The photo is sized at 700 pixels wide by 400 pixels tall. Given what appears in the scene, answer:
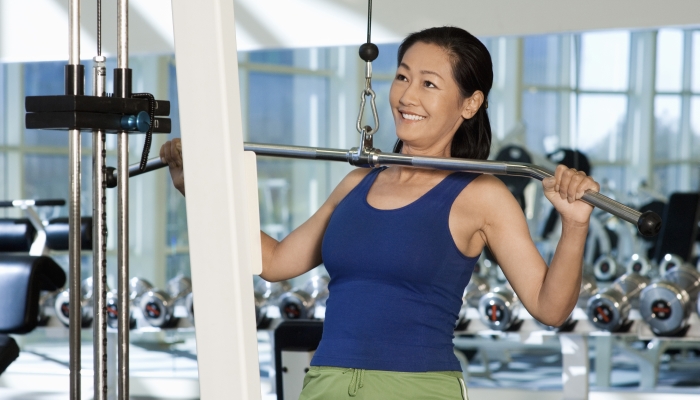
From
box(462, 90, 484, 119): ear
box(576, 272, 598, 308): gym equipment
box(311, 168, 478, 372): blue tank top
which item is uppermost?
box(462, 90, 484, 119): ear

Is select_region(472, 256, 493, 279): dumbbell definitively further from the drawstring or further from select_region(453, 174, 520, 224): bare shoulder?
the drawstring

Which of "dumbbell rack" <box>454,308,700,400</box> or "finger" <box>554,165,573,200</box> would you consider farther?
"dumbbell rack" <box>454,308,700,400</box>

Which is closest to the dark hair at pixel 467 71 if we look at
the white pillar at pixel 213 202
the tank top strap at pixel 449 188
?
the tank top strap at pixel 449 188

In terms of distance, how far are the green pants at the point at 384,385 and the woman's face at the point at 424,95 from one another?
43 centimetres

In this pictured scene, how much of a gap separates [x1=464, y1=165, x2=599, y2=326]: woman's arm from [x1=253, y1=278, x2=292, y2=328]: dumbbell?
2.36m

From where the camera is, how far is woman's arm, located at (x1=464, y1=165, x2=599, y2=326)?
1.26 meters

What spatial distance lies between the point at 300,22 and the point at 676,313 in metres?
1.95

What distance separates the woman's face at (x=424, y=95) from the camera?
4.75 ft

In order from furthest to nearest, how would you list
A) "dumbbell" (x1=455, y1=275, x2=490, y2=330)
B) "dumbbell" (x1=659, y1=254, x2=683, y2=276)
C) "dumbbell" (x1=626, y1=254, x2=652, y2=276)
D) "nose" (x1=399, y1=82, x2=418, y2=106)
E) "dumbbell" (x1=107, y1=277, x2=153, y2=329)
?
"dumbbell" (x1=626, y1=254, x2=652, y2=276) → "dumbbell" (x1=659, y1=254, x2=683, y2=276) → "dumbbell" (x1=107, y1=277, x2=153, y2=329) → "dumbbell" (x1=455, y1=275, x2=490, y2=330) → "nose" (x1=399, y1=82, x2=418, y2=106)

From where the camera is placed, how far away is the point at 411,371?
132cm

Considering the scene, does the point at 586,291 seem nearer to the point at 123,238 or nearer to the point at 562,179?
the point at 562,179

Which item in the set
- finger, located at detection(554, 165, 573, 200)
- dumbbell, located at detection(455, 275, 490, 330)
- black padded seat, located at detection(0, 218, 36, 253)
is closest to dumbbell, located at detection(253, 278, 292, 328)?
dumbbell, located at detection(455, 275, 490, 330)

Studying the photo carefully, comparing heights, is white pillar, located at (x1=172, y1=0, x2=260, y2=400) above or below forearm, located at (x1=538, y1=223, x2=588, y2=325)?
above

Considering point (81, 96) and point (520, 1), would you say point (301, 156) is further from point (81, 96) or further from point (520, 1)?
point (520, 1)
